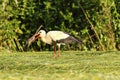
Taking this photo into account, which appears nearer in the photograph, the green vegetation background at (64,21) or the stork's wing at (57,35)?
the stork's wing at (57,35)

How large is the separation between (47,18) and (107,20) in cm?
150

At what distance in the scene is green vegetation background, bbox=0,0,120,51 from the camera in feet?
35.3

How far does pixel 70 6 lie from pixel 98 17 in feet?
3.20

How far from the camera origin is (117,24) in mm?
10883

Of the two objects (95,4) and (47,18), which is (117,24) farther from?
(47,18)

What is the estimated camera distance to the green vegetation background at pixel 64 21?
10750 mm

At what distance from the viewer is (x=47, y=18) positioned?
1108 centimetres

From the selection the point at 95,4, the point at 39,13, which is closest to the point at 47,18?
the point at 39,13

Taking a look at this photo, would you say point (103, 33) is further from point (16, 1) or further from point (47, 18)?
point (16, 1)

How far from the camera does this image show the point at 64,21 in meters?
11.2

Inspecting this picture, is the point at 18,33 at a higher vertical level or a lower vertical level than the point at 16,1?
lower

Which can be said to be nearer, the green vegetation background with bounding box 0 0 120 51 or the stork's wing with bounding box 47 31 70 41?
the stork's wing with bounding box 47 31 70 41

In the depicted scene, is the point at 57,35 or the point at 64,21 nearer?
the point at 57,35

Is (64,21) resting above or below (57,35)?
below
